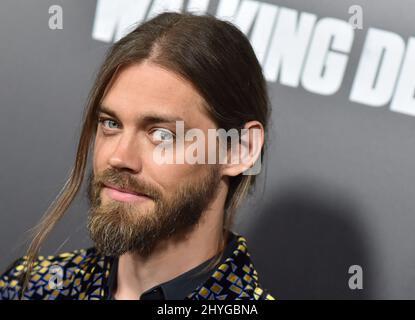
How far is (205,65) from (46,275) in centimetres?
60

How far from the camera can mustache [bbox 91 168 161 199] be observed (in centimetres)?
120

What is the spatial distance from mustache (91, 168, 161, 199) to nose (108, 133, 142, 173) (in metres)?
0.02

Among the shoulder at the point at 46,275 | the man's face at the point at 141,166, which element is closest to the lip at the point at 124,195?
the man's face at the point at 141,166

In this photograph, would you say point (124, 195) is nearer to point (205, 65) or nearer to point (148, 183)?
point (148, 183)

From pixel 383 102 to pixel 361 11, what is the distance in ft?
0.81

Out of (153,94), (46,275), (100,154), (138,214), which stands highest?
(153,94)

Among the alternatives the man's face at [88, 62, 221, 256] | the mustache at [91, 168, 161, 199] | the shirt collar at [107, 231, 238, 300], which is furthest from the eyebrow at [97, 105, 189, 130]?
the shirt collar at [107, 231, 238, 300]

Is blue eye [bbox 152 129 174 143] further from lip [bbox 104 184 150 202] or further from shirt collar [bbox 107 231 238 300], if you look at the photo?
shirt collar [bbox 107 231 238 300]

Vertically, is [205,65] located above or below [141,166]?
above

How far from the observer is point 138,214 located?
4.01 feet

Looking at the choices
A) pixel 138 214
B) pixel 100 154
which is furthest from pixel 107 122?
pixel 138 214

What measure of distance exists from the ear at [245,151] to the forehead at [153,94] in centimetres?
13

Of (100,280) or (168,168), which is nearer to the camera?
(168,168)

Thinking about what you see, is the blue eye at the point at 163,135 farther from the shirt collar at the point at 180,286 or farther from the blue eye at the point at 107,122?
the shirt collar at the point at 180,286
